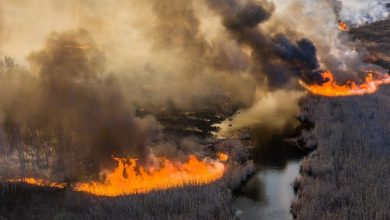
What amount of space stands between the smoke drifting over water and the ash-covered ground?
7432 millimetres

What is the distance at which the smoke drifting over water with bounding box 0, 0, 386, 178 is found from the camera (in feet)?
173

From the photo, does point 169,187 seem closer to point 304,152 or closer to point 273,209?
point 273,209

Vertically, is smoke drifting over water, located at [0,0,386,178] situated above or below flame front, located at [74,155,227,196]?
above

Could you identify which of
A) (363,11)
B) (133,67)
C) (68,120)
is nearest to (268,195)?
(68,120)

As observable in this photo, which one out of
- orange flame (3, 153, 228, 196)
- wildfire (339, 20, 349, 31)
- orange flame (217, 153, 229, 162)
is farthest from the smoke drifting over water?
wildfire (339, 20, 349, 31)

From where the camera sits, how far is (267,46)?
79.2 m

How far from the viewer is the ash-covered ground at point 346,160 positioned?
4288 centimetres

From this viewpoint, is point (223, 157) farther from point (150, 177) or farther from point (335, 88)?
point (335, 88)

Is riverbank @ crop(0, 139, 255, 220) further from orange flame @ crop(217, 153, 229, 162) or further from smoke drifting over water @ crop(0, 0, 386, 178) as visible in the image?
orange flame @ crop(217, 153, 229, 162)

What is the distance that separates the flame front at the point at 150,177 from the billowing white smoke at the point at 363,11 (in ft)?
416

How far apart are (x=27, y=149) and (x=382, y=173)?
3674 centimetres

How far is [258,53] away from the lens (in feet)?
263

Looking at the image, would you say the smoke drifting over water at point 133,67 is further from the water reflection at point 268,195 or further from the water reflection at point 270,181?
the water reflection at point 268,195

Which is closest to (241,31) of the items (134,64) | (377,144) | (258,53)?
(258,53)
